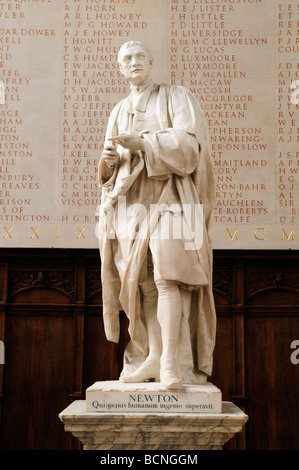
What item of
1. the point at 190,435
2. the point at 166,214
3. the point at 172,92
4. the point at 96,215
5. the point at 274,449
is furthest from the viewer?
the point at 96,215

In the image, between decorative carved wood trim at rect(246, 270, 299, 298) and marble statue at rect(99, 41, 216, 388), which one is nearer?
marble statue at rect(99, 41, 216, 388)

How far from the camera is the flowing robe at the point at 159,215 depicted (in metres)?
3.49

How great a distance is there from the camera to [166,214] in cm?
352

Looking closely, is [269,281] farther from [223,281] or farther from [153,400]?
[153,400]

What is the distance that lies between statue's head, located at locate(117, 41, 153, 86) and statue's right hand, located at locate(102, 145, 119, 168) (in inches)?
20.2

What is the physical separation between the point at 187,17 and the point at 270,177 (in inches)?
74.7

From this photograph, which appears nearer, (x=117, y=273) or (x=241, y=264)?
(x=117, y=273)

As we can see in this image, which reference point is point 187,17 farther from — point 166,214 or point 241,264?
point 166,214

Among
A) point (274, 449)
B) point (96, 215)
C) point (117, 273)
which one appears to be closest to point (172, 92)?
point (117, 273)

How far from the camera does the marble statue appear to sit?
11.3 ft
